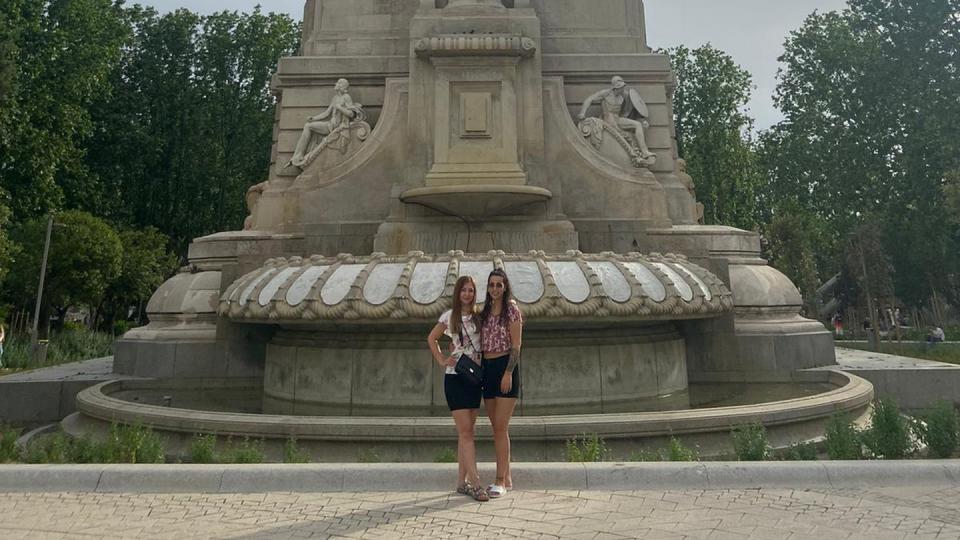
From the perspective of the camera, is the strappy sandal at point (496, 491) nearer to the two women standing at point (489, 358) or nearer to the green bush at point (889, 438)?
the two women standing at point (489, 358)

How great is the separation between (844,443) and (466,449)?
3888 mm

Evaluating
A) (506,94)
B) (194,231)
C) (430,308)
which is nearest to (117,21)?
(194,231)

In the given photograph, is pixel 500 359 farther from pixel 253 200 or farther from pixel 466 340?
pixel 253 200

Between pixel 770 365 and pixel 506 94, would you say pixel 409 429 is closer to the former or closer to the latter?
pixel 770 365

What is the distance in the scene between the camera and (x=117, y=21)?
111ft

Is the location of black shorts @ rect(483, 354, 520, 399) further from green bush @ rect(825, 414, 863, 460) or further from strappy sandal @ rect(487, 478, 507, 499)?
green bush @ rect(825, 414, 863, 460)

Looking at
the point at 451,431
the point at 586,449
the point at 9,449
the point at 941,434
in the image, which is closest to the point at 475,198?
the point at 451,431

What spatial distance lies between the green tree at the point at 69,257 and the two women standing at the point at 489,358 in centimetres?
2702

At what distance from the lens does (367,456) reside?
7207 millimetres

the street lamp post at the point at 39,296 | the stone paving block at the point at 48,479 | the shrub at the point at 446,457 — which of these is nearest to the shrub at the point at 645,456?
the shrub at the point at 446,457

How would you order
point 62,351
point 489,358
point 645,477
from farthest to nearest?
1. point 62,351
2. point 645,477
3. point 489,358

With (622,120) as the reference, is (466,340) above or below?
below

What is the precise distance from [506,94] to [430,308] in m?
6.96

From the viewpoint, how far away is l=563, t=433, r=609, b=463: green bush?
6.52 meters
